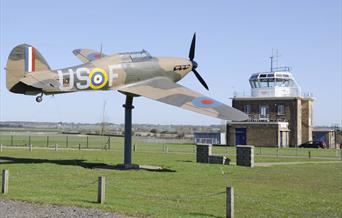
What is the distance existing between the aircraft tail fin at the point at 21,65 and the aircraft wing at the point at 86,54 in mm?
7487

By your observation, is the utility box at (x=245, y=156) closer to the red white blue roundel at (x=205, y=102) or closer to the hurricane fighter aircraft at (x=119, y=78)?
the hurricane fighter aircraft at (x=119, y=78)

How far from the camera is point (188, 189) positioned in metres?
20.8

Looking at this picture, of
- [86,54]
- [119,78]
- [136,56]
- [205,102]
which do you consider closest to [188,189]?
[205,102]

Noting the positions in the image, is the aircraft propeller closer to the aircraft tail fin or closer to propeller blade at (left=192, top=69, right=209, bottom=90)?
propeller blade at (left=192, top=69, right=209, bottom=90)

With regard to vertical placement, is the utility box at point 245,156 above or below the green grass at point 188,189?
above

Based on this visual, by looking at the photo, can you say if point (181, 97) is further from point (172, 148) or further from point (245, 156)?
point (172, 148)

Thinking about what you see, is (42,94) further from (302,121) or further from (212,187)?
(302,121)

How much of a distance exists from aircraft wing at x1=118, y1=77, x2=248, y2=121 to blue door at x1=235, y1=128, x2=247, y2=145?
143 feet

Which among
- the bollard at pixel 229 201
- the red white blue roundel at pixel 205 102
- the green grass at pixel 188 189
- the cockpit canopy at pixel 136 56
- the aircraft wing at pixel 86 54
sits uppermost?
the aircraft wing at pixel 86 54

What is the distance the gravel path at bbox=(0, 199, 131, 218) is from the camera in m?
13.6

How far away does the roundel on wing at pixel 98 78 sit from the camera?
27281mm

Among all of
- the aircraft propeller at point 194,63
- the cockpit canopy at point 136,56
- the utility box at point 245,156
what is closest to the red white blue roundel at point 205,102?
the cockpit canopy at point 136,56

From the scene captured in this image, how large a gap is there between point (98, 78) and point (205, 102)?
5.92 metres

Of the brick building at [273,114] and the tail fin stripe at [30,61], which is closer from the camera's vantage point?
the tail fin stripe at [30,61]
